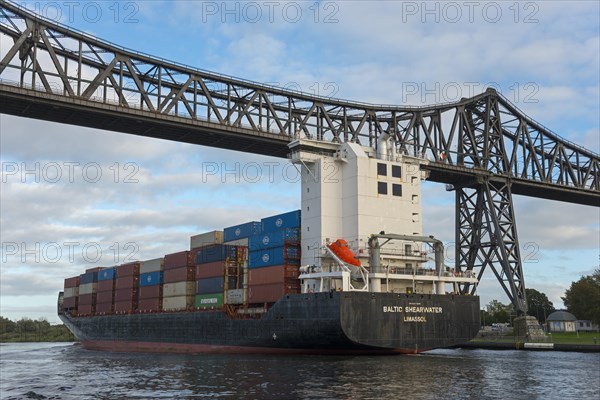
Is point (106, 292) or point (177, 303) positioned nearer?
point (177, 303)

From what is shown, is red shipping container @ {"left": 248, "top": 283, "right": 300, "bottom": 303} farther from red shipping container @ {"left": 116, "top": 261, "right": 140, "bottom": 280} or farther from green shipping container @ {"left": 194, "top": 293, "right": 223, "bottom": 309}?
red shipping container @ {"left": 116, "top": 261, "right": 140, "bottom": 280}

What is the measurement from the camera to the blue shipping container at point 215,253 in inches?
1966

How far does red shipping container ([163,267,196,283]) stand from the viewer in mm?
54562

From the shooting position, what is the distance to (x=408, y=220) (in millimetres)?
48062

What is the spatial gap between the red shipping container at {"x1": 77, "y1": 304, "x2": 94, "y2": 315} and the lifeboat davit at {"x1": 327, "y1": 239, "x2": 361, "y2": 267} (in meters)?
43.3

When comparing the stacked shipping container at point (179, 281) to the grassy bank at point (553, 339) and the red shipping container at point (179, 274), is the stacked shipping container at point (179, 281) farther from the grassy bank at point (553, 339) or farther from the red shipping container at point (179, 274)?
the grassy bank at point (553, 339)

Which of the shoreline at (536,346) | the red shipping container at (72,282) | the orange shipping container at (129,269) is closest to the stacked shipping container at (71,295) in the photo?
the red shipping container at (72,282)

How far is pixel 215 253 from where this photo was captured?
5119 centimetres

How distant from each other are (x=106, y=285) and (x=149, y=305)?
43.3ft

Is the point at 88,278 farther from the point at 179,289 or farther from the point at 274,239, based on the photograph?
the point at 274,239

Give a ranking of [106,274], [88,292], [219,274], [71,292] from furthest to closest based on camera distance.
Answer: [71,292]
[88,292]
[106,274]
[219,274]

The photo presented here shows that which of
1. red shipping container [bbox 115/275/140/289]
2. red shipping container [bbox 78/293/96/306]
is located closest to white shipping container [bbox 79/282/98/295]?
red shipping container [bbox 78/293/96/306]

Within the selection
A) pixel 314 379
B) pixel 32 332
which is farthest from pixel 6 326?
pixel 314 379

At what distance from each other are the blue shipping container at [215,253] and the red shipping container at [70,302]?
35196mm
